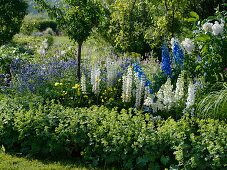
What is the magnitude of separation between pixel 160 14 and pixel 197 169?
8129 millimetres

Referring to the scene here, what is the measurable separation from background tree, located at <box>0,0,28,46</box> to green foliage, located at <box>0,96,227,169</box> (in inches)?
238

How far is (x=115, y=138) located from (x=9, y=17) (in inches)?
310

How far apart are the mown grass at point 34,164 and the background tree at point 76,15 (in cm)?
313

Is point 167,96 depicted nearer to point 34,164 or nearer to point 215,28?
point 215,28

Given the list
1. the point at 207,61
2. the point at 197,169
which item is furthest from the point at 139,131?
the point at 207,61

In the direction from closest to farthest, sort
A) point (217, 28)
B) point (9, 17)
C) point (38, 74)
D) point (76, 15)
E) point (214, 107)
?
1. point (214, 107)
2. point (217, 28)
3. point (76, 15)
4. point (38, 74)
5. point (9, 17)

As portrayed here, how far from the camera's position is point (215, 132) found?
13.7 ft

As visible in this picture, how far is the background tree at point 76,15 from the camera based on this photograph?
689 centimetres

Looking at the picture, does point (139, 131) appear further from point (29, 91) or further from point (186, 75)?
point (29, 91)

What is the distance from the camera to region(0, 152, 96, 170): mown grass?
434 centimetres

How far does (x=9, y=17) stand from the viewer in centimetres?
1077

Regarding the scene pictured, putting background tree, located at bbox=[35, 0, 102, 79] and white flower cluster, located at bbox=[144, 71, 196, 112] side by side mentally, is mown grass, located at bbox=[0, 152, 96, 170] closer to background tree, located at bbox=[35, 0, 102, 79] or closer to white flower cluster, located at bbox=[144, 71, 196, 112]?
white flower cluster, located at bbox=[144, 71, 196, 112]

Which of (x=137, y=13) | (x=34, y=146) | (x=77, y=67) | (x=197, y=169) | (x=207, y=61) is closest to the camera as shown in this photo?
(x=197, y=169)

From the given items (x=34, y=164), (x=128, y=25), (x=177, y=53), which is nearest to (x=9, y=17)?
(x=128, y=25)
